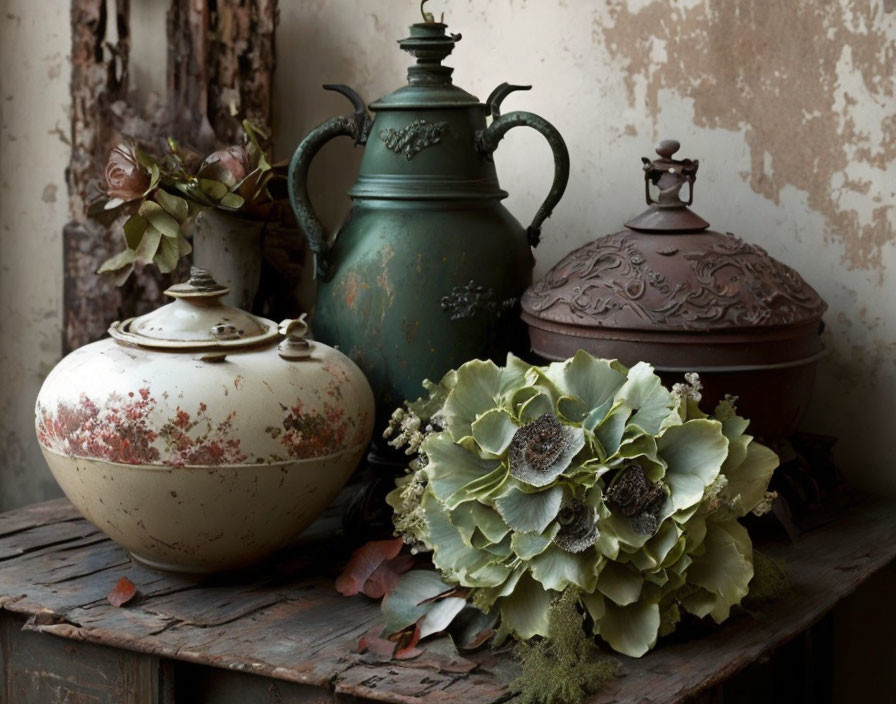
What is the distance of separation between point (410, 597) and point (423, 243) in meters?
0.70

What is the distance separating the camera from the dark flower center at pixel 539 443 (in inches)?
66.6

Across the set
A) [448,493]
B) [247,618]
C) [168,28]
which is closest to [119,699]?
[247,618]

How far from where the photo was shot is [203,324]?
1975 millimetres

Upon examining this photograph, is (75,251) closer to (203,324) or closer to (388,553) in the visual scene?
(203,324)

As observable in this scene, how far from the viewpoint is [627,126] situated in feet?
8.18

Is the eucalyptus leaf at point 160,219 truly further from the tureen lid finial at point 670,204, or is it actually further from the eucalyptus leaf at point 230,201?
the tureen lid finial at point 670,204

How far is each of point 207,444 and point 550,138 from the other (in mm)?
909

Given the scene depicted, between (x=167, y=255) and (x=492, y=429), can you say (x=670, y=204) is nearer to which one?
(x=492, y=429)

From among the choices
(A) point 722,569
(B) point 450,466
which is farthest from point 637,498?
(B) point 450,466

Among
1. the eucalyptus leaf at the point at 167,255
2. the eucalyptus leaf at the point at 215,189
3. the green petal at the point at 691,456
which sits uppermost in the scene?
the eucalyptus leaf at the point at 215,189

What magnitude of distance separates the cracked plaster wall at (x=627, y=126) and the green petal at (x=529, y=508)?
0.94 metres

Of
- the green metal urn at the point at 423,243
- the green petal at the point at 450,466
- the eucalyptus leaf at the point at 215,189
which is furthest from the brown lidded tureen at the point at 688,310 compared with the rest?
the eucalyptus leaf at the point at 215,189

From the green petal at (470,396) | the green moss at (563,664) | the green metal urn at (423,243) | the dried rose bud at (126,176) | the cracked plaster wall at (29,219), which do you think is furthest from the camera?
the cracked plaster wall at (29,219)

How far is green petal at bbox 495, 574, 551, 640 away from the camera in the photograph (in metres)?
1.70
